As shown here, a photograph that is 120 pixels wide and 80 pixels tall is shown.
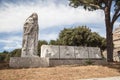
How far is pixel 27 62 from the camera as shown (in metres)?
13.6

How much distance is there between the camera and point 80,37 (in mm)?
38938

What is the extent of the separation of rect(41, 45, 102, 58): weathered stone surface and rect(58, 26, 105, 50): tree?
64.9 ft

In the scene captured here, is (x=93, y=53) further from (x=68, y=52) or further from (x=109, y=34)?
(x=68, y=52)

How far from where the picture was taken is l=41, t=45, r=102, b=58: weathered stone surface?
16.8m

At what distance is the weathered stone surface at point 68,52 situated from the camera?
1679cm

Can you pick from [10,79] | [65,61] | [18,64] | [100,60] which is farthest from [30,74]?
[100,60]

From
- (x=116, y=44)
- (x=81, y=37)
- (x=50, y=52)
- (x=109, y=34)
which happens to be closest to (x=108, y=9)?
(x=109, y=34)

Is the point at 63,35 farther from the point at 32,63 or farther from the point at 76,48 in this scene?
the point at 32,63

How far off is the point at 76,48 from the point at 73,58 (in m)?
1.11

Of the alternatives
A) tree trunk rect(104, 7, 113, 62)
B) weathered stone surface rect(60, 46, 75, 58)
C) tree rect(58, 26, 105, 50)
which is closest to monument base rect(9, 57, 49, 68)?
weathered stone surface rect(60, 46, 75, 58)

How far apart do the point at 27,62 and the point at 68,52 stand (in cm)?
503

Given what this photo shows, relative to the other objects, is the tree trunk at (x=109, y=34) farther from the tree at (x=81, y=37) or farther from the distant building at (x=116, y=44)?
the distant building at (x=116, y=44)

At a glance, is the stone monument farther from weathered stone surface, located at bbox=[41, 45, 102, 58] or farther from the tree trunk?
the tree trunk

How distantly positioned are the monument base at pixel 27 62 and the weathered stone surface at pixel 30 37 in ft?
1.63
